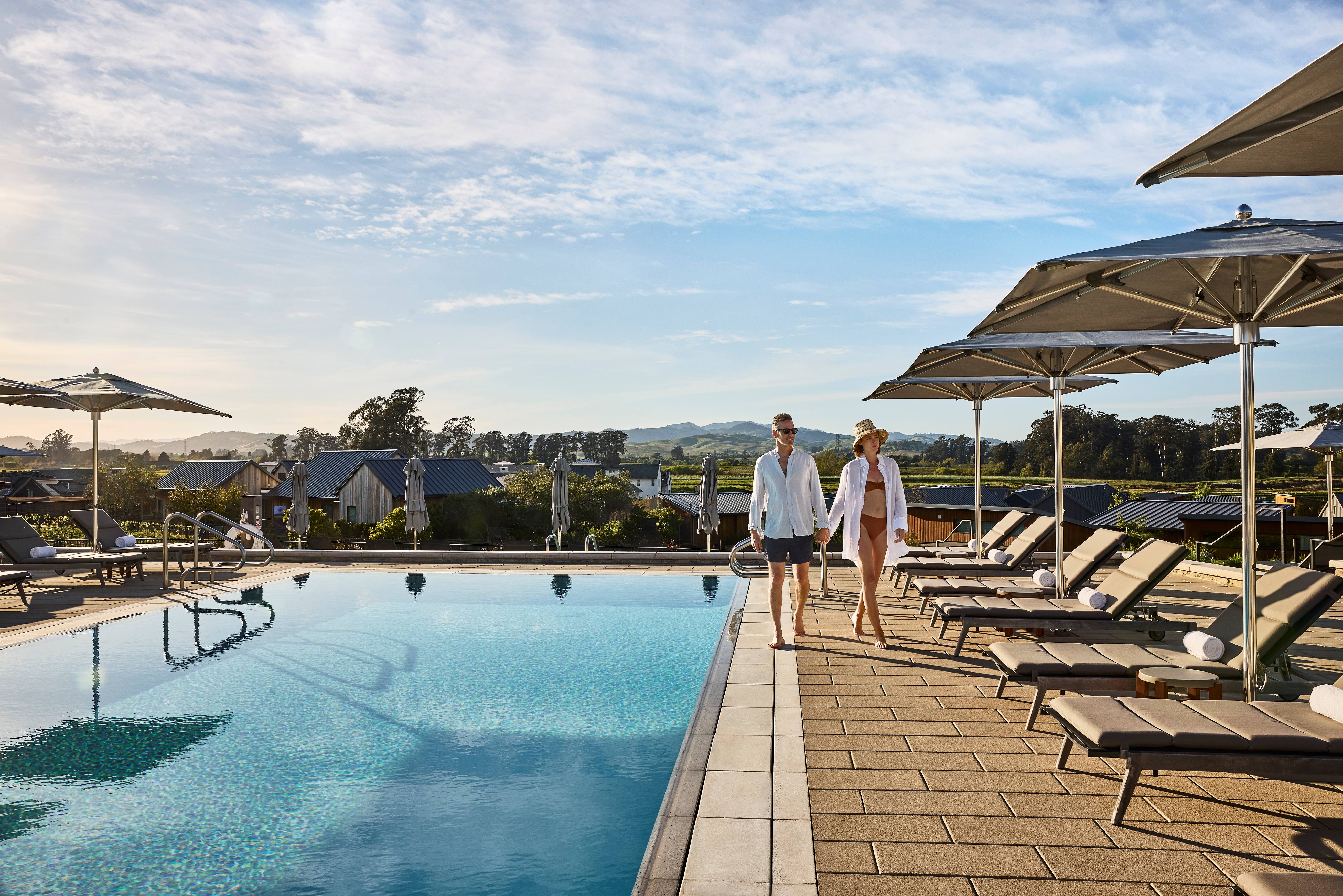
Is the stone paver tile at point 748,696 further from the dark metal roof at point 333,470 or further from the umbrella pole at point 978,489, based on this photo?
the dark metal roof at point 333,470

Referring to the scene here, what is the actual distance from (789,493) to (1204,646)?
9.21 ft

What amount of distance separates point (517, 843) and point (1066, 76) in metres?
10.6

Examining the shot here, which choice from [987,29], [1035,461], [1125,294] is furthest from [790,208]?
[1035,461]

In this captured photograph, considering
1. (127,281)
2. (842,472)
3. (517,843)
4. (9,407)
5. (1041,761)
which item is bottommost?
(517,843)

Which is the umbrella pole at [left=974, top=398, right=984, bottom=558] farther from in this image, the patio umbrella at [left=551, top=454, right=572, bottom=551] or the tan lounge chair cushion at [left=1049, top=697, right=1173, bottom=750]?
the patio umbrella at [left=551, top=454, right=572, bottom=551]

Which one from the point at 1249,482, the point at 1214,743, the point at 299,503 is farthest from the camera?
the point at 299,503

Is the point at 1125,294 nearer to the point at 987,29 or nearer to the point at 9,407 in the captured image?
the point at 987,29

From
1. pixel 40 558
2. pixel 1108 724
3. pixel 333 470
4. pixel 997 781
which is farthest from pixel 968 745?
pixel 333 470

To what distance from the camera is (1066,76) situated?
32.3 ft

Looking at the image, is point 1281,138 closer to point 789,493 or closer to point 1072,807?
point 1072,807

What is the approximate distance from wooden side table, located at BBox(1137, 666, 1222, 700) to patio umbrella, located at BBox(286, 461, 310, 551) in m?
16.1

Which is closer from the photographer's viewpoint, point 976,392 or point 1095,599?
point 1095,599

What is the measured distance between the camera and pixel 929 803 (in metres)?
3.09

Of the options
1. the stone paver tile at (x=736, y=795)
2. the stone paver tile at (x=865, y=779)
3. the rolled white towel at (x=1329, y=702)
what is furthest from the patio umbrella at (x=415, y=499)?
the rolled white towel at (x=1329, y=702)
